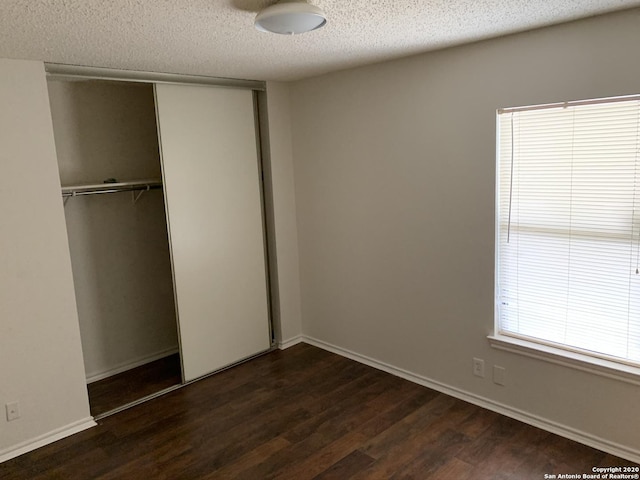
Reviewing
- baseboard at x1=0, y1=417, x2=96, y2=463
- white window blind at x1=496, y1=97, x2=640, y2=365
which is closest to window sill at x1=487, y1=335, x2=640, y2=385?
white window blind at x1=496, y1=97, x2=640, y2=365

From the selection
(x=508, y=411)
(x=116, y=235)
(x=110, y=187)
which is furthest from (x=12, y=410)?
(x=508, y=411)

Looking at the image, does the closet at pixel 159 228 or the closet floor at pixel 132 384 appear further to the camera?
the closet at pixel 159 228

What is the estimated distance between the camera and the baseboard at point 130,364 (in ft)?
13.3

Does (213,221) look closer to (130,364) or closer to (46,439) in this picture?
(130,364)

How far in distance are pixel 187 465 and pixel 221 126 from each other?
2.43 m

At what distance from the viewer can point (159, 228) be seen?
4363 mm

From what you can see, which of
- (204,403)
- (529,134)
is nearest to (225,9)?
(529,134)

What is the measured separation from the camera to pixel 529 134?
2.94m

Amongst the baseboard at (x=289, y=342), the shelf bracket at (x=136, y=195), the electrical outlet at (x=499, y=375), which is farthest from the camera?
the baseboard at (x=289, y=342)

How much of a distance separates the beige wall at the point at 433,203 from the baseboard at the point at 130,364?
52.4 inches

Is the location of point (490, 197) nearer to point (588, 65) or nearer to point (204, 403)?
point (588, 65)

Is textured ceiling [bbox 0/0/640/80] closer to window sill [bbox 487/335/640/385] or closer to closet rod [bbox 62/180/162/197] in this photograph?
closet rod [bbox 62/180/162/197]

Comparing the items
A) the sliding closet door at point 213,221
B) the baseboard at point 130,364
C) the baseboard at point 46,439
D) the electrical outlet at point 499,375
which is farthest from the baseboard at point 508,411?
the baseboard at point 46,439

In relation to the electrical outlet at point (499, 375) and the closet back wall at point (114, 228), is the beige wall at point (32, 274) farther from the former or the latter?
the electrical outlet at point (499, 375)
